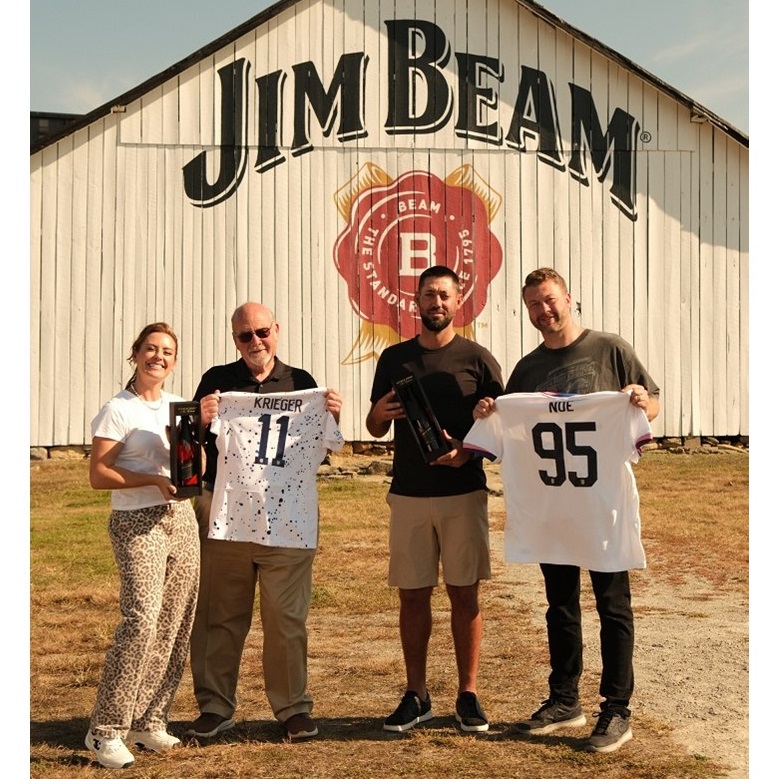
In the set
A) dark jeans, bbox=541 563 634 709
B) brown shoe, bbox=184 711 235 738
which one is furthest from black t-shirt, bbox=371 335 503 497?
brown shoe, bbox=184 711 235 738

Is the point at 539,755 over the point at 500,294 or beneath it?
beneath

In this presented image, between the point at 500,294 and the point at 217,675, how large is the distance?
12.6m

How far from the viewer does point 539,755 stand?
213 inches

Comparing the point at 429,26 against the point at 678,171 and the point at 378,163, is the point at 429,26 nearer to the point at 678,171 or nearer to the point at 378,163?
the point at 378,163

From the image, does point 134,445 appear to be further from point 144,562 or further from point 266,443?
point 266,443

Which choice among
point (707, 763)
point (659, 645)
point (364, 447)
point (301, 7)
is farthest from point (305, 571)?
point (301, 7)

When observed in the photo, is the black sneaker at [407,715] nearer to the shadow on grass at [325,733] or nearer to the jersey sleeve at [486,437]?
the shadow on grass at [325,733]

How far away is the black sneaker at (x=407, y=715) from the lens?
19.1ft

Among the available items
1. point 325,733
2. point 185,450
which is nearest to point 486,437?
point 185,450

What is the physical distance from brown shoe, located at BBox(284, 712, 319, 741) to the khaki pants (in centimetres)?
4

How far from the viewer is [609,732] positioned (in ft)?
18.0

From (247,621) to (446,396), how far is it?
1.59 metres

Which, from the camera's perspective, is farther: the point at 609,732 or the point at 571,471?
the point at 571,471

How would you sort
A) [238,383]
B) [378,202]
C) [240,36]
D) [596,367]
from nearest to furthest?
[596,367], [238,383], [240,36], [378,202]
